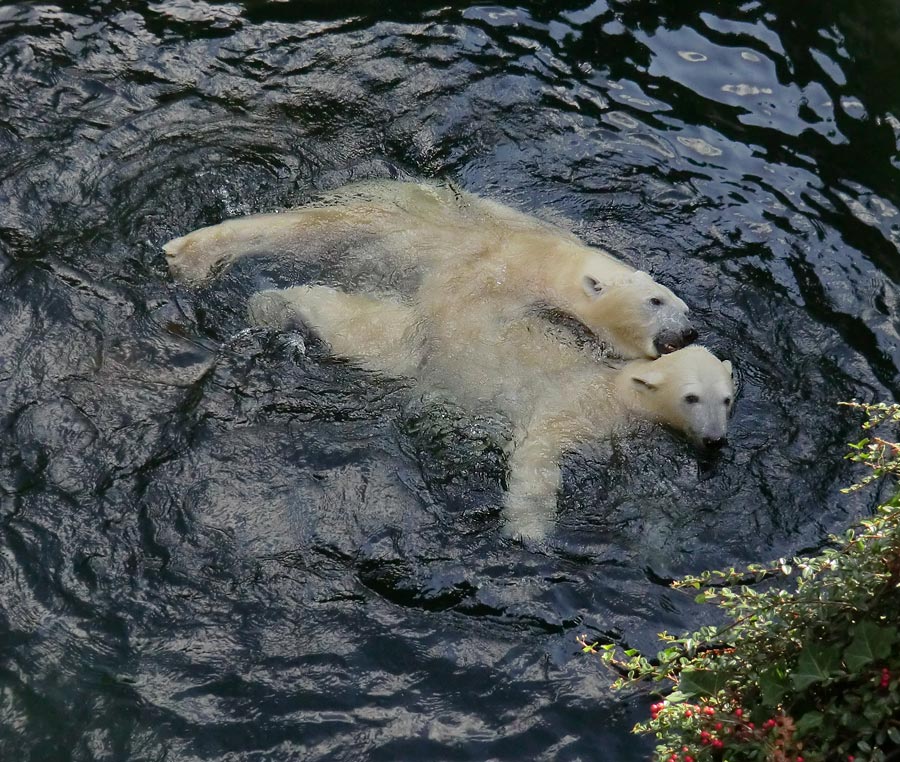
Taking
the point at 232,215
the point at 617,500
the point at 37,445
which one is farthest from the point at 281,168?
the point at 617,500

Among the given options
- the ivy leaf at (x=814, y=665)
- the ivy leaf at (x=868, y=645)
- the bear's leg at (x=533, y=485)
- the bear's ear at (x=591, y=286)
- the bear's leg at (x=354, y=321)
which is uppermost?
the ivy leaf at (x=868, y=645)

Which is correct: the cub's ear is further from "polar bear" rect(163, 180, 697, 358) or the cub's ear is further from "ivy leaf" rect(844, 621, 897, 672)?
"ivy leaf" rect(844, 621, 897, 672)

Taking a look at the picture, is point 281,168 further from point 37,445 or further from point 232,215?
point 37,445

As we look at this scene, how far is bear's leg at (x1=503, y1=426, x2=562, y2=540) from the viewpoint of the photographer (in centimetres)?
567

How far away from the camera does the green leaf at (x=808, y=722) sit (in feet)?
10.7

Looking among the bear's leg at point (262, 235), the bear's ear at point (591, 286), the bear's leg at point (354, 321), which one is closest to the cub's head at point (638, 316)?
the bear's ear at point (591, 286)

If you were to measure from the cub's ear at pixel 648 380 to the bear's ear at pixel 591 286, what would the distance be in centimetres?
71

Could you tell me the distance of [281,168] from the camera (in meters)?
7.92

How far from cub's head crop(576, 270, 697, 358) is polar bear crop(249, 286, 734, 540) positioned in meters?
0.15

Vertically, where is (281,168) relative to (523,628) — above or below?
above

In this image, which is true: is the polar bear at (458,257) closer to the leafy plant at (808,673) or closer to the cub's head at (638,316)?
the cub's head at (638,316)

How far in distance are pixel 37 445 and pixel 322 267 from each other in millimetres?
2322

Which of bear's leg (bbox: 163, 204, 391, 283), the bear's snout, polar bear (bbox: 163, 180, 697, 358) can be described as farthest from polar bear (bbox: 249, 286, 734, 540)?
bear's leg (bbox: 163, 204, 391, 283)

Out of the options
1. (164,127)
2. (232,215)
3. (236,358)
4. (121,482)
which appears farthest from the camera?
(164,127)
